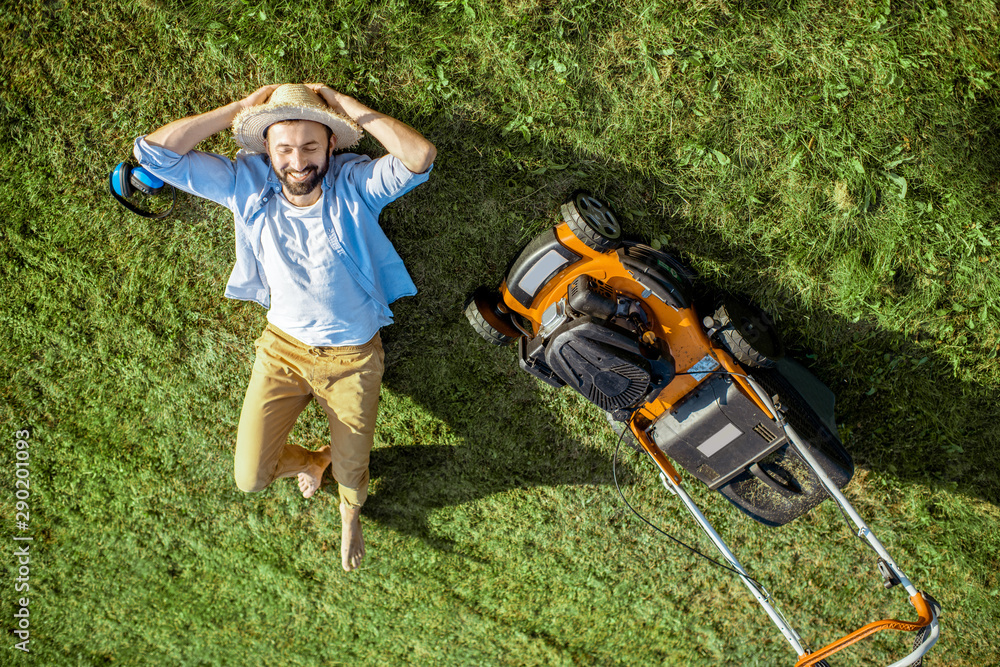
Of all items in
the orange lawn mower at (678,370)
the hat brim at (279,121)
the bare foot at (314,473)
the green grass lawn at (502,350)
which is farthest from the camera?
the bare foot at (314,473)

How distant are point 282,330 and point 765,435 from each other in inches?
109

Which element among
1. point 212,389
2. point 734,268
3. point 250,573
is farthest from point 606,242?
point 250,573

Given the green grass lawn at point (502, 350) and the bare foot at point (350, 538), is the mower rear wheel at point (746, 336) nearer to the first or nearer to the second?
the green grass lawn at point (502, 350)

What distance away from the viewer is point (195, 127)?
3146mm

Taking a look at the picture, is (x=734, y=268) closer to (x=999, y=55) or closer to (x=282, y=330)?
(x=999, y=55)

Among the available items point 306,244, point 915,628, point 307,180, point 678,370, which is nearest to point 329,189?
point 307,180

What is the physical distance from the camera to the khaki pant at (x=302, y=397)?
11.7 feet

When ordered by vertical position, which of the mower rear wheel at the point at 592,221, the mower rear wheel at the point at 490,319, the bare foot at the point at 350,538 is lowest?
the bare foot at the point at 350,538

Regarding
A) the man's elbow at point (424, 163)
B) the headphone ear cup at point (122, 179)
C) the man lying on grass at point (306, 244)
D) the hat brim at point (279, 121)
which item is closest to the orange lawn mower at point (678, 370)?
the man's elbow at point (424, 163)

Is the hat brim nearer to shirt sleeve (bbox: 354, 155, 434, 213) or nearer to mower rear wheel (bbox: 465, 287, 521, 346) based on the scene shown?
shirt sleeve (bbox: 354, 155, 434, 213)

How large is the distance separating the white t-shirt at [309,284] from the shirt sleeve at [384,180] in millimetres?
257

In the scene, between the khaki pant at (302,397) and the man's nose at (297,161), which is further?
the khaki pant at (302,397)

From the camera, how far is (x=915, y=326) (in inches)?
142

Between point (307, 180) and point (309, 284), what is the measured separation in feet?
1.91
